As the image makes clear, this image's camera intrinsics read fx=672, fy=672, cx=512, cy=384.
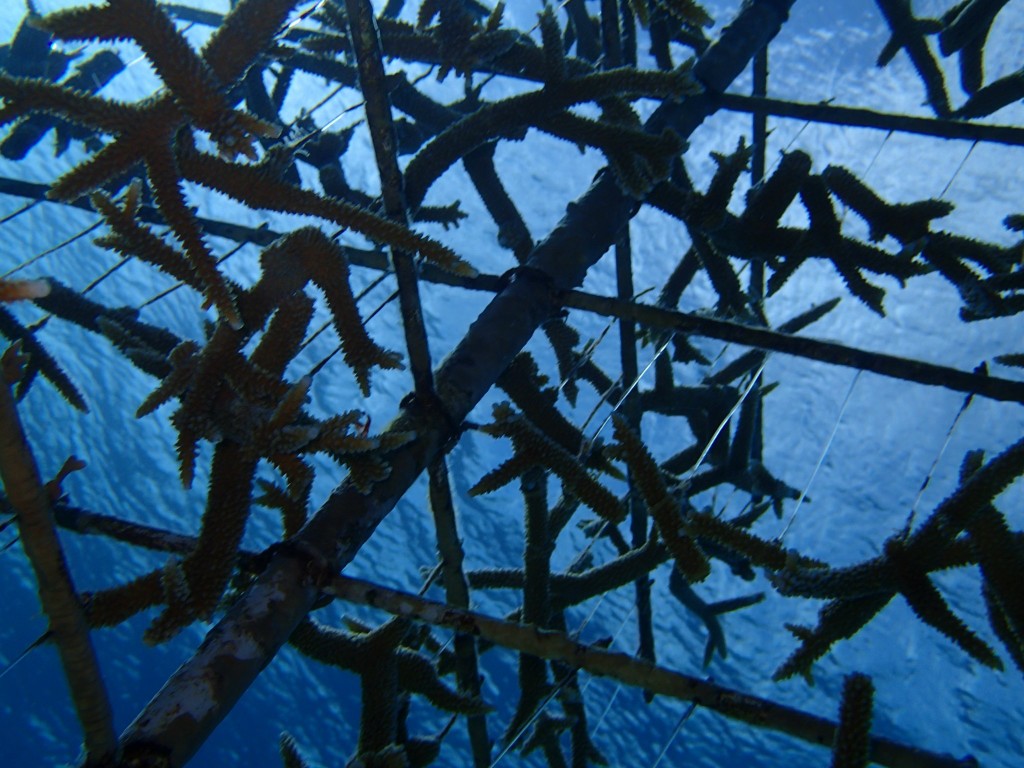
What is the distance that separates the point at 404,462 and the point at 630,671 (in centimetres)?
110

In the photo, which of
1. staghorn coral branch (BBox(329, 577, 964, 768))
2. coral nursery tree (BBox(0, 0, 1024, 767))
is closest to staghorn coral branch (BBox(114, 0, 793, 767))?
coral nursery tree (BBox(0, 0, 1024, 767))

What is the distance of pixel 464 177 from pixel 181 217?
14.8 meters

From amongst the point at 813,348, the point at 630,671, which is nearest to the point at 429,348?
the point at 813,348

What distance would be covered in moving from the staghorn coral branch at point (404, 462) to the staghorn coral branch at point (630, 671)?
0.18m

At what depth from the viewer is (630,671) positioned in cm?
214

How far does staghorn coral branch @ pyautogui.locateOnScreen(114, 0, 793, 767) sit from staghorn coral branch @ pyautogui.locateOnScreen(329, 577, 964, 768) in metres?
0.18

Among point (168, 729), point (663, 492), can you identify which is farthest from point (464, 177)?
point (168, 729)

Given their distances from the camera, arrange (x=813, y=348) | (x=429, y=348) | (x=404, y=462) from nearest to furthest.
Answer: (x=404, y=462), (x=813, y=348), (x=429, y=348)

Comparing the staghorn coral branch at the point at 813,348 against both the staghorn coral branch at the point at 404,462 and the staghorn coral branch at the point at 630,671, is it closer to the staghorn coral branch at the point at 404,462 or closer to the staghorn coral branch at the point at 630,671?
the staghorn coral branch at the point at 404,462

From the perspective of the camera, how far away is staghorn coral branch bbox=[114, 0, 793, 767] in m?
1.81

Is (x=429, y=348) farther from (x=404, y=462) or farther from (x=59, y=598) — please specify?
(x=59, y=598)

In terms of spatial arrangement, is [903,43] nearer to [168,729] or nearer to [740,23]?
[740,23]

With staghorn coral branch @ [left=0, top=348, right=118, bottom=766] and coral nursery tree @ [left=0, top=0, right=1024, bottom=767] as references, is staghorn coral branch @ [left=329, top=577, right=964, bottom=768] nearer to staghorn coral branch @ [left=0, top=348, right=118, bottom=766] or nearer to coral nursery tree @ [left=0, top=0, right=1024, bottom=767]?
coral nursery tree @ [left=0, top=0, right=1024, bottom=767]

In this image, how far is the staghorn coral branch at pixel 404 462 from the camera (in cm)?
181
